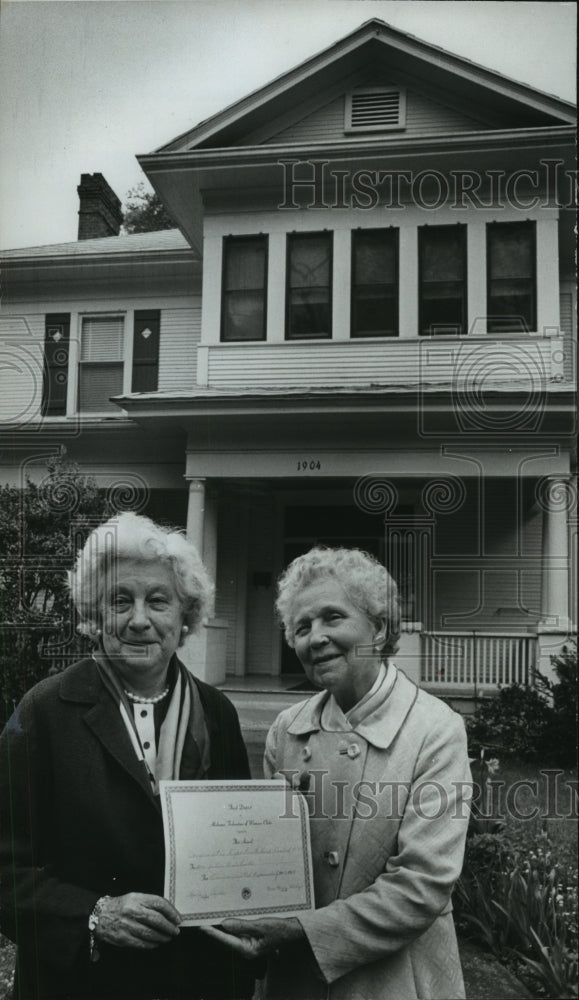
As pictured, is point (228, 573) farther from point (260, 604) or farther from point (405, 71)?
point (405, 71)

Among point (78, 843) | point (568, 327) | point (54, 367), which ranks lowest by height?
point (78, 843)

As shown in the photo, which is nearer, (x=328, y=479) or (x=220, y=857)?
(x=220, y=857)

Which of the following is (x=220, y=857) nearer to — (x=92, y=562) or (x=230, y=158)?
(x=92, y=562)

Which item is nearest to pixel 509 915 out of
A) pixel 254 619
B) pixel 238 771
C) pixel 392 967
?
pixel 392 967

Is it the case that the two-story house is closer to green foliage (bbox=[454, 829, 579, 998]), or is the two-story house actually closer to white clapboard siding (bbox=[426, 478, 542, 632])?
white clapboard siding (bbox=[426, 478, 542, 632])

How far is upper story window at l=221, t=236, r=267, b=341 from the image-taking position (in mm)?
2836

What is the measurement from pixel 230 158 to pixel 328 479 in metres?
1.17

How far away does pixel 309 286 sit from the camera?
10.1ft

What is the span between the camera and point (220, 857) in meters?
1.81

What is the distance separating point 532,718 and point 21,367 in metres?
2.04

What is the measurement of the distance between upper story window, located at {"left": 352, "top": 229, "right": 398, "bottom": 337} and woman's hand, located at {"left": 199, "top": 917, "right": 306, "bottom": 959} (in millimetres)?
1791

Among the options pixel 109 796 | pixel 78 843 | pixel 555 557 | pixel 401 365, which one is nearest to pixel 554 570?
pixel 555 557

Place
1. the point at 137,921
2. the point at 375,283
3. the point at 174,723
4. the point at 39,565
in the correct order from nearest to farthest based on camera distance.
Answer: the point at 137,921 < the point at 174,723 < the point at 39,565 < the point at 375,283

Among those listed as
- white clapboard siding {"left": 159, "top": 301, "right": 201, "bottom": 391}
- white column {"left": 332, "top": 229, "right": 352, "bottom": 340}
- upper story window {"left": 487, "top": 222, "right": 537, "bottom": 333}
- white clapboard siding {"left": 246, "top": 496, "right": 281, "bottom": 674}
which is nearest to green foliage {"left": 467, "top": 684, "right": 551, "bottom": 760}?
white clapboard siding {"left": 246, "top": 496, "right": 281, "bottom": 674}
